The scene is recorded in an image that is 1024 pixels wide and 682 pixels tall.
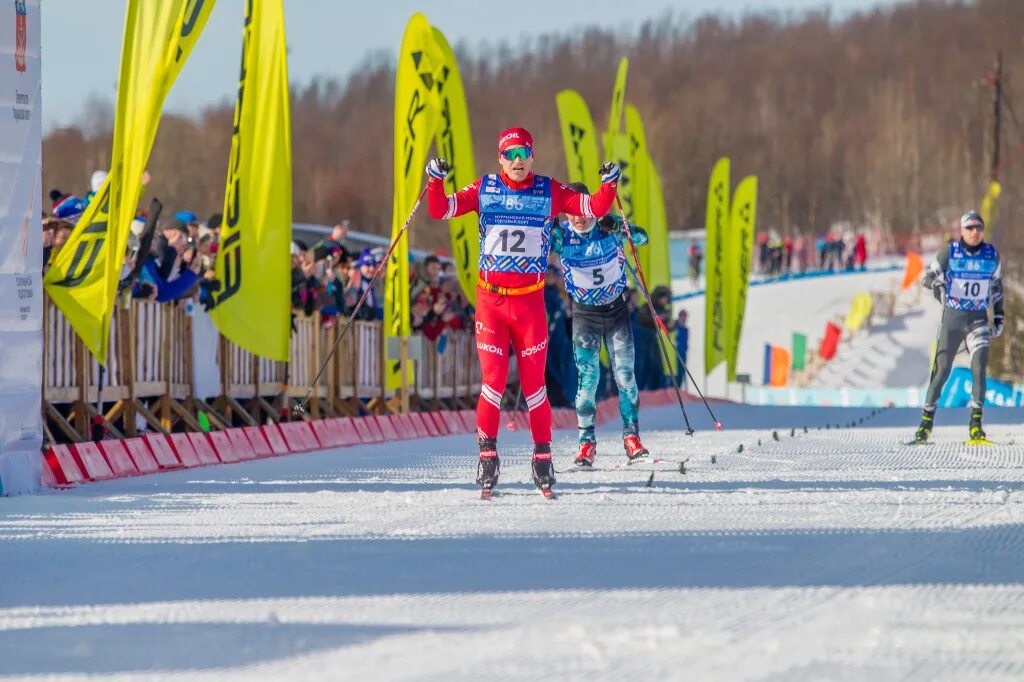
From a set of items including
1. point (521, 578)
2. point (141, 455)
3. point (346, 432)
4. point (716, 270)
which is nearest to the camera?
point (521, 578)

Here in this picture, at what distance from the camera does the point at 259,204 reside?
41.8ft

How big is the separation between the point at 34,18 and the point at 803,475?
214 inches

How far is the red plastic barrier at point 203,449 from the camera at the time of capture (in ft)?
38.7

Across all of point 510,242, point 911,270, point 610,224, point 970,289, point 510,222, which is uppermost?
point 911,270

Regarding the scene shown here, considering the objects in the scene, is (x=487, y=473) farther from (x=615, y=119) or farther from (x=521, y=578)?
(x=615, y=119)

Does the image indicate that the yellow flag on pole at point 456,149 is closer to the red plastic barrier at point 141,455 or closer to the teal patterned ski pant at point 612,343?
the teal patterned ski pant at point 612,343

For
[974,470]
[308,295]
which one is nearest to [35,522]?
[974,470]

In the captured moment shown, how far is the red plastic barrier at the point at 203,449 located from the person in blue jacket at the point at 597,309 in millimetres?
2688

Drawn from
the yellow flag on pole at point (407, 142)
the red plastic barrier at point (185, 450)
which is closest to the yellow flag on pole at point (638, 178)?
the yellow flag on pole at point (407, 142)

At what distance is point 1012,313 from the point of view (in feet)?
178

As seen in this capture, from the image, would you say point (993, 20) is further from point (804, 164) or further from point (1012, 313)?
point (1012, 313)

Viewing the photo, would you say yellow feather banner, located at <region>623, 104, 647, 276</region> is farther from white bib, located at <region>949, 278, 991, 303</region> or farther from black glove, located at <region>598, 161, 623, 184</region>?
black glove, located at <region>598, 161, 623, 184</region>

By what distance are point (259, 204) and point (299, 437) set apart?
2.08 metres

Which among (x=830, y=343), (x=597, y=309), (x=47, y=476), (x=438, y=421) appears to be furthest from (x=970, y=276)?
(x=830, y=343)
